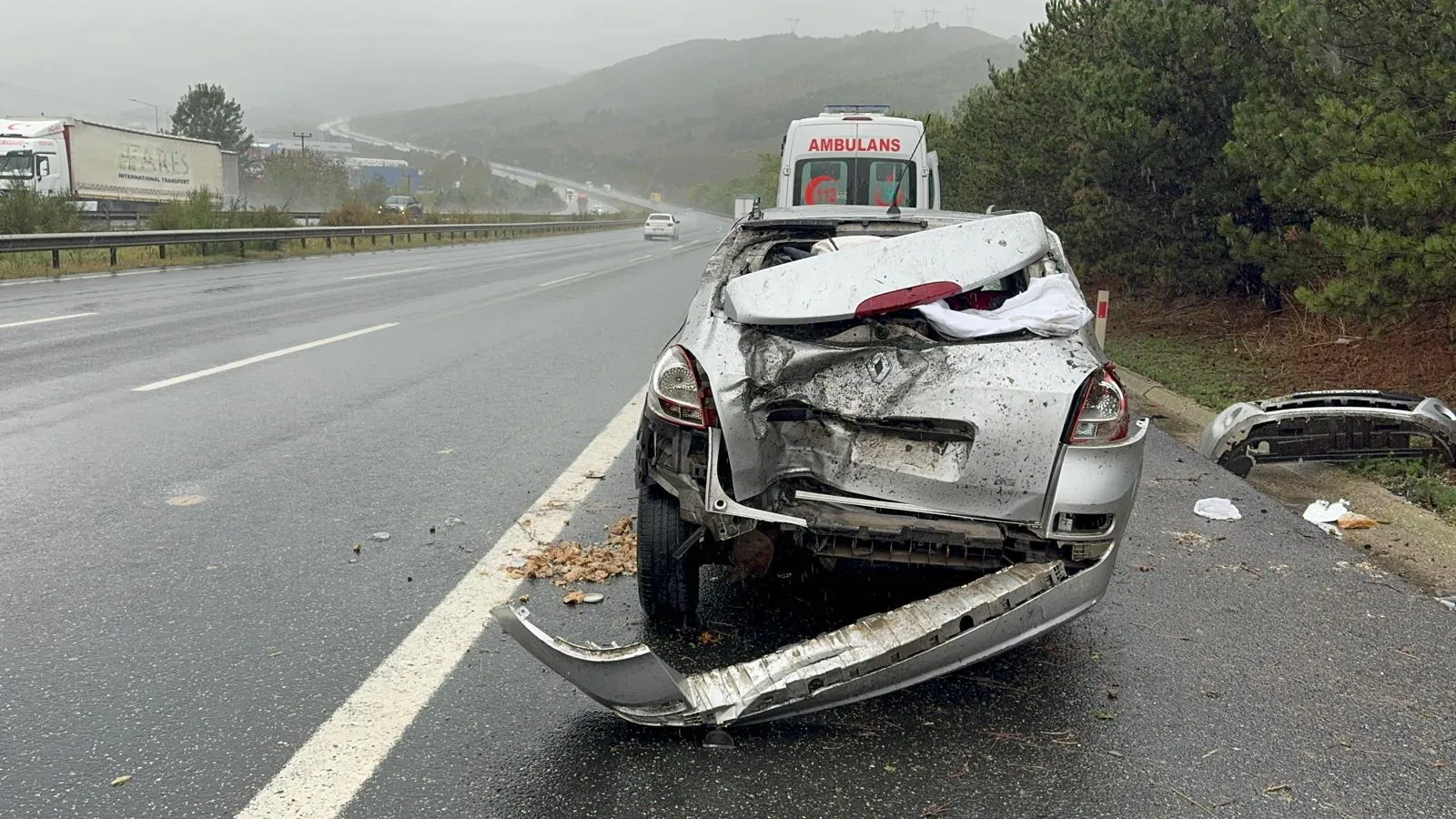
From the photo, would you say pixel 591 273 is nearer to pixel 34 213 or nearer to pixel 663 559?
pixel 34 213

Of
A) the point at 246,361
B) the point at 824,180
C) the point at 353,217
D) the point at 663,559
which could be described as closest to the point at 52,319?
the point at 246,361

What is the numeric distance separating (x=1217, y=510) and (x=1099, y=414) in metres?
2.74

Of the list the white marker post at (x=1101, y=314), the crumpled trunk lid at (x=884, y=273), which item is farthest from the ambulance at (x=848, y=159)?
the crumpled trunk lid at (x=884, y=273)

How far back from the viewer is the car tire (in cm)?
382

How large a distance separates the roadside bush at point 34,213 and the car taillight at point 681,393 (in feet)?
78.9

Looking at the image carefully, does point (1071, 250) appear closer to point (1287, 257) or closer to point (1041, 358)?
point (1287, 257)

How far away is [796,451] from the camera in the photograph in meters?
3.68

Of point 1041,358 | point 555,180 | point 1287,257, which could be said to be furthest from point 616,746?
point 555,180

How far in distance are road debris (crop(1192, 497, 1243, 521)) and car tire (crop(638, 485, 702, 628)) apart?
326cm

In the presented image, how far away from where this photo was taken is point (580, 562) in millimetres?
4656

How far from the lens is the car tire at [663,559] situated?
3.82 meters

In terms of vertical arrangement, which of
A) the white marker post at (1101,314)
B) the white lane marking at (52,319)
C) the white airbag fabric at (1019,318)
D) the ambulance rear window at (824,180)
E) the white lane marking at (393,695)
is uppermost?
the ambulance rear window at (824,180)

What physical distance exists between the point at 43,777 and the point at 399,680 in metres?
0.97

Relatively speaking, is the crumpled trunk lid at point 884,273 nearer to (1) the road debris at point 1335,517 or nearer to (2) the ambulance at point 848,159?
(1) the road debris at point 1335,517
